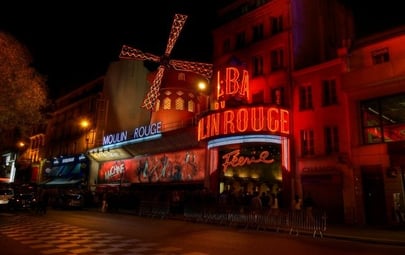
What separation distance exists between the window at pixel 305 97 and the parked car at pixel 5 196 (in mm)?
19532

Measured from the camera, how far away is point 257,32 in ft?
80.6

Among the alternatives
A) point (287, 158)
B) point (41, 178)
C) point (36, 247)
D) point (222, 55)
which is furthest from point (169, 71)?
point (41, 178)

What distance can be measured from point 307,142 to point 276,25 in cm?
814

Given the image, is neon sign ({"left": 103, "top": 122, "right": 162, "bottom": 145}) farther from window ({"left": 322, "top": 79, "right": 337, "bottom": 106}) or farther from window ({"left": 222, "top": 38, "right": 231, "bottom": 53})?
window ({"left": 322, "top": 79, "right": 337, "bottom": 106})

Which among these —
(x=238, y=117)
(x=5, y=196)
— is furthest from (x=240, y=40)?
(x=5, y=196)

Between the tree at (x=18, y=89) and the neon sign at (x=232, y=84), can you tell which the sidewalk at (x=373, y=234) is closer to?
the neon sign at (x=232, y=84)

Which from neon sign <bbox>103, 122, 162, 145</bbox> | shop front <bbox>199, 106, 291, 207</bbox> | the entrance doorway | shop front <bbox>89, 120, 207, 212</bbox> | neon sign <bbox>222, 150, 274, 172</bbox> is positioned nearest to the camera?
the entrance doorway

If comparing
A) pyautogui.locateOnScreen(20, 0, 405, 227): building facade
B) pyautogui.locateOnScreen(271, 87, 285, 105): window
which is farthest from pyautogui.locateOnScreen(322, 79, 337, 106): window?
pyautogui.locateOnScreen(271, 87, 285, 105): window

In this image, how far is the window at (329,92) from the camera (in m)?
19.8

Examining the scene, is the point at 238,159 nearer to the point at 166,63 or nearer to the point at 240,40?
the point at 240,40

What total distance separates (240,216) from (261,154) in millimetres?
Result: 6781

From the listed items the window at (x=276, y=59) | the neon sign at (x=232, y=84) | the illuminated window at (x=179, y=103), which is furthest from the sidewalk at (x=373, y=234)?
the illuminated window at (x=179, y=103)

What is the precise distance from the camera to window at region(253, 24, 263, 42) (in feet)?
79.7

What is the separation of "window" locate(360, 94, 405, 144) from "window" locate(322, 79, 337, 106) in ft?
5.31
